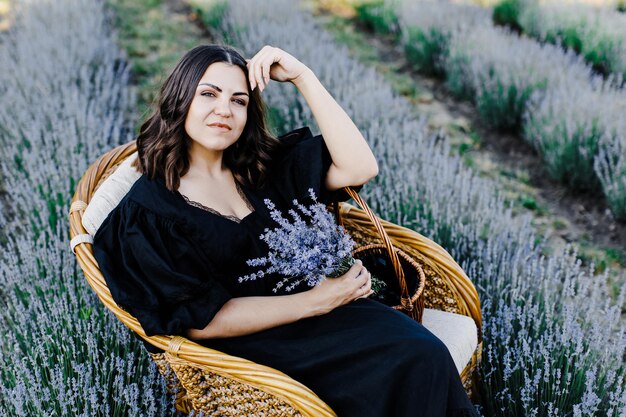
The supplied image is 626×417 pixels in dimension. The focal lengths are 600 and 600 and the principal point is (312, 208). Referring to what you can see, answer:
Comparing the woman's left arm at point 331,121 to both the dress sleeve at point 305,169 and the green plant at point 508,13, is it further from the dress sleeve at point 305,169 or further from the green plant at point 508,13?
the green plant at point 508,13

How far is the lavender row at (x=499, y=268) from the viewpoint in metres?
2.05

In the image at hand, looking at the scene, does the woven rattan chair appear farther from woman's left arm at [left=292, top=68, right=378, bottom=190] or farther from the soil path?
the soil path

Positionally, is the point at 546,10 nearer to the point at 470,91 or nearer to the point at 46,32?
the point at 470,91

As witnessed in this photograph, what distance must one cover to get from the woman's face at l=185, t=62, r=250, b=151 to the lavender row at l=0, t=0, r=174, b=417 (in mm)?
772

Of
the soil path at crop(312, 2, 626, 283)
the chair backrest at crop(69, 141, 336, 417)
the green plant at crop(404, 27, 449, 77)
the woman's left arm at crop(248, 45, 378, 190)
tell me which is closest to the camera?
the chair backrest at crop(69, 141, 336, 417)

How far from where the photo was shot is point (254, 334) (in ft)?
5.95

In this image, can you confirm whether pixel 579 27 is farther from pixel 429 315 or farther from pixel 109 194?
pixel 109 194

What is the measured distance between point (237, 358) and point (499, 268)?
157 cm

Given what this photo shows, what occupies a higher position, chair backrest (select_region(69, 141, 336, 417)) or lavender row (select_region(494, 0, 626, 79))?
lavender row (select_region(494, 0, 626, 79))

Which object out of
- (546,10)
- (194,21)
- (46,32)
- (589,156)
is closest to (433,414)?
(589,156)

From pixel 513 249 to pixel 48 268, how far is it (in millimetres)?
2112

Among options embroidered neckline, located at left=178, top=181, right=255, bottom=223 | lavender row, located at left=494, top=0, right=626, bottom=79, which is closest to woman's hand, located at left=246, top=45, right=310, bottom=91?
embroidered neckline, located at left=178, top=181, right=255, bottom=223

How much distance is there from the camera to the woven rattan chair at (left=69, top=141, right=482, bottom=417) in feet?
5.26

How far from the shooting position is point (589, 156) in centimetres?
380
